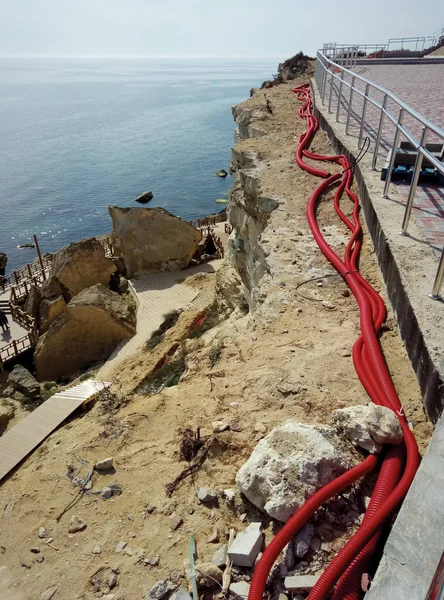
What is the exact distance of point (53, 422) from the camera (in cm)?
954

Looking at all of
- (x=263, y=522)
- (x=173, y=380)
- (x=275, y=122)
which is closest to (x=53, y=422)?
(x=173, y=380)

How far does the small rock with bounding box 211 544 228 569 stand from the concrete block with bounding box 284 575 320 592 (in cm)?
56

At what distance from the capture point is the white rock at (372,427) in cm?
380

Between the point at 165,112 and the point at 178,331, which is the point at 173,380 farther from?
the point at 165,112

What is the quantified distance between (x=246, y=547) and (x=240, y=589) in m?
0.27

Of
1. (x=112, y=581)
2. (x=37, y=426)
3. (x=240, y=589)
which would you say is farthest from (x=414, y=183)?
(x=37, y=426)

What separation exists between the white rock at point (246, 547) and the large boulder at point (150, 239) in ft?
69.9

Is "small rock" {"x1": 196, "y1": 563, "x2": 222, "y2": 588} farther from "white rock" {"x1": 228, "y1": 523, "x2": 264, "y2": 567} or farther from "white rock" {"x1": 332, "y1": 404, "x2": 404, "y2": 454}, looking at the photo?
"white rock" {"x1": 332, "y1": 404, "x2": 404, "y2": 454}

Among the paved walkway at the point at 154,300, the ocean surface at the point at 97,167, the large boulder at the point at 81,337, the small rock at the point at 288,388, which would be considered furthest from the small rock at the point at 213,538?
the ocean surface at the point at 97,167

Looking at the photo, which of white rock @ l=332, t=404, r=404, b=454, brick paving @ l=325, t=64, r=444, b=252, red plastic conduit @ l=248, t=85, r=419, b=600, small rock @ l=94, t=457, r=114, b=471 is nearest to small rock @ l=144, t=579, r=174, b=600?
red plastic conduit @ l=248, t=85, r=419, b=600

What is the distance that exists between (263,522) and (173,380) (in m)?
5.67

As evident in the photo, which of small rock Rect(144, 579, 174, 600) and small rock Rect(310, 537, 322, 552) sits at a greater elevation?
small rock Rect(310, 537, 322, 552)

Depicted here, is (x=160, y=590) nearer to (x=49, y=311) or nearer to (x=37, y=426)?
(x=37, y=426)

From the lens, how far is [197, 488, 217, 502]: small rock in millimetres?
4082
